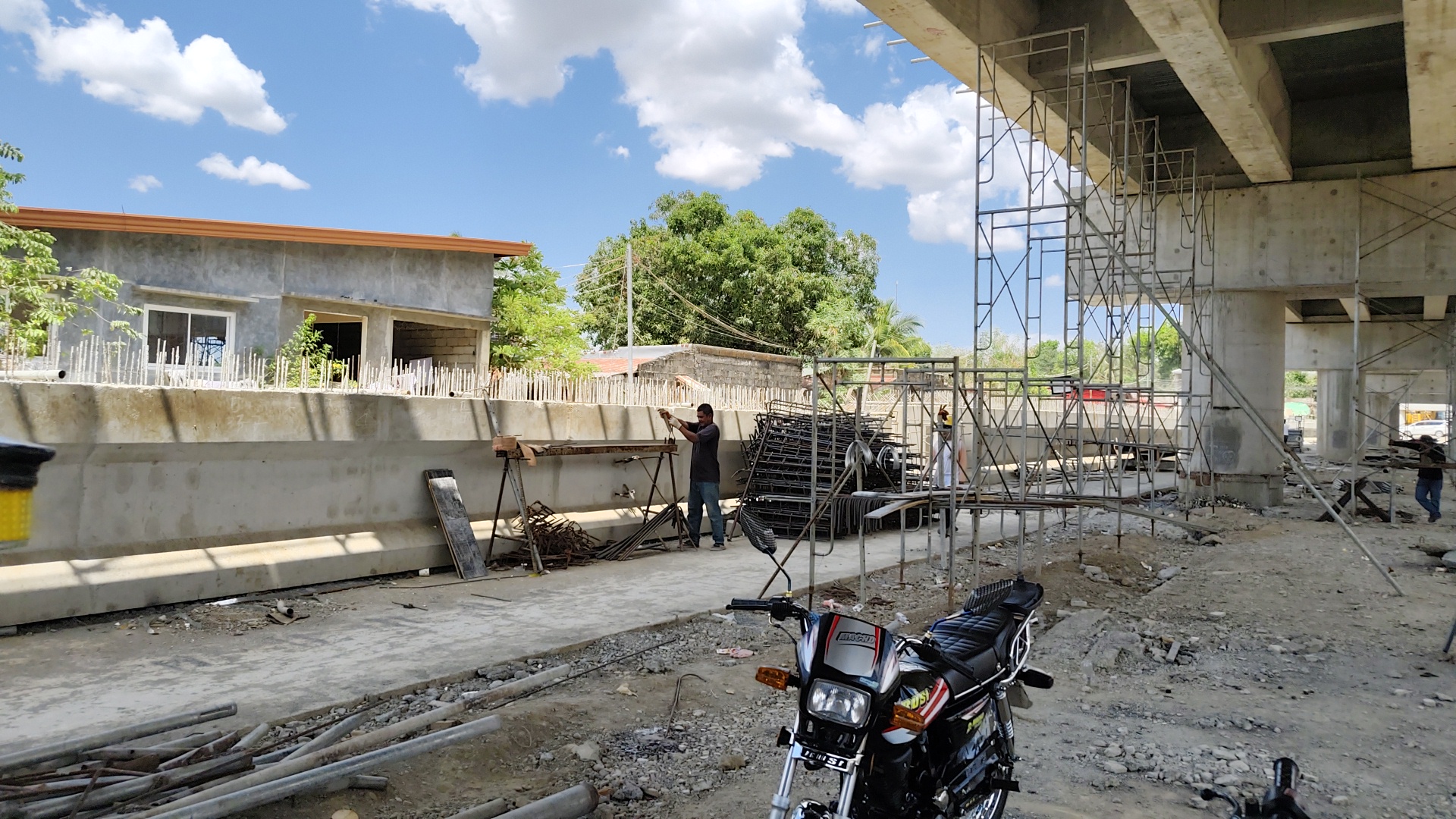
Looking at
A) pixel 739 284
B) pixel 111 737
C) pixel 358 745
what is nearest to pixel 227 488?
pixel 111 737

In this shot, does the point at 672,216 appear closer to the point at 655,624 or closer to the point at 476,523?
the point at 476,523

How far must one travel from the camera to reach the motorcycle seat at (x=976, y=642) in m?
3.71

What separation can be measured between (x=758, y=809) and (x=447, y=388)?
6980mm

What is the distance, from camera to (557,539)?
10773mm

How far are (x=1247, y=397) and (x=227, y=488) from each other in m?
17.7

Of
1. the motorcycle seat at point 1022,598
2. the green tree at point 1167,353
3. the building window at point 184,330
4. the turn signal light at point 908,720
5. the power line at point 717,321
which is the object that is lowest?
the turn signal light at point 908,720

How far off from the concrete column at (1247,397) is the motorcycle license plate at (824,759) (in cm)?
1703

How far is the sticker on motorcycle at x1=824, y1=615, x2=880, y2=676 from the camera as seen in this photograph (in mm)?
3209

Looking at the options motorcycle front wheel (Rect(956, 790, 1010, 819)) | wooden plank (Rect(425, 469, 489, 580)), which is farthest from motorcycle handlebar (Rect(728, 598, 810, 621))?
wooden plank (Rect(425, 469, 489, 580))

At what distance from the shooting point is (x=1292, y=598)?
9.92 m

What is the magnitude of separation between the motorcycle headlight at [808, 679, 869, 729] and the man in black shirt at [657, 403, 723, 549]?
356 inches

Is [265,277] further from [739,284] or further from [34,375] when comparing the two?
[739,284]

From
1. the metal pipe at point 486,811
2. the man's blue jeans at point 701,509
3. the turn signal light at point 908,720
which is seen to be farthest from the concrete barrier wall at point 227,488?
the turn signal light at point 908,720

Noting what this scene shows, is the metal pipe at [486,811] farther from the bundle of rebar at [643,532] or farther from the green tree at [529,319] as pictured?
the green tree at [529,319]
